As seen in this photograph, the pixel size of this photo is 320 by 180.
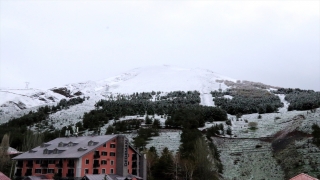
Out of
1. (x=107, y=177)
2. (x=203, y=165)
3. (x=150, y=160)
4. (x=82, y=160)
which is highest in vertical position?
(x=82, y=160)

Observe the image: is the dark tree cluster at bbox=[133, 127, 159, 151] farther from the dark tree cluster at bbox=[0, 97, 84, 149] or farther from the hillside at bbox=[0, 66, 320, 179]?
the dark tree cluster at bbox=[0, 97, 84, 149]

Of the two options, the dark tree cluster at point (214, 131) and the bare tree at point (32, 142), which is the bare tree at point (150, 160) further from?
the bare tree at point (32, 142)

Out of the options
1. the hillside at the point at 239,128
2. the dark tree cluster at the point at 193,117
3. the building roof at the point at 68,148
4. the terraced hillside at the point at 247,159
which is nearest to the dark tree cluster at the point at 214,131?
the hillside at the point at 239,128

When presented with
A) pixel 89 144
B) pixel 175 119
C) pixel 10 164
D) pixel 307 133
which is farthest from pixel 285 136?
pixel 10 164

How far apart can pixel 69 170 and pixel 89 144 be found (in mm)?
5274

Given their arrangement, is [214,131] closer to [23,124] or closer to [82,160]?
[82,160]

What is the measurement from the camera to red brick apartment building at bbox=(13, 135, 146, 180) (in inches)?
1975

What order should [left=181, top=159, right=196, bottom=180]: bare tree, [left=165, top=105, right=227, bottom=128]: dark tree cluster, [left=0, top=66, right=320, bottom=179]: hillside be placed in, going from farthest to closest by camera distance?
[left=165, top=105, right=227, bottom=128]: dark tree cluster < [left=0, top=66, right=320, bottom=179]: hillside < [left=181, top=159, right=196, bottom=180]: bare tree

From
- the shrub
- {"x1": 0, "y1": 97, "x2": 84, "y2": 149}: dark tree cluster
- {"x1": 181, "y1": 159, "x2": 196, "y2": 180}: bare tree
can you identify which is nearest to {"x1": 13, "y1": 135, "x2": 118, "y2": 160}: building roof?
{"x1": 181, "y1": 159, "x2": 196, "y2": 180}: bare tree

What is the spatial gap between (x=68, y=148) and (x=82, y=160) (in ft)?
16.0

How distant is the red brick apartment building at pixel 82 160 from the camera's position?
165 ft

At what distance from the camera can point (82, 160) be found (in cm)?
5016

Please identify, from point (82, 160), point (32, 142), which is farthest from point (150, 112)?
point (82, 160)

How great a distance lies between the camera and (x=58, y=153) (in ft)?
172
